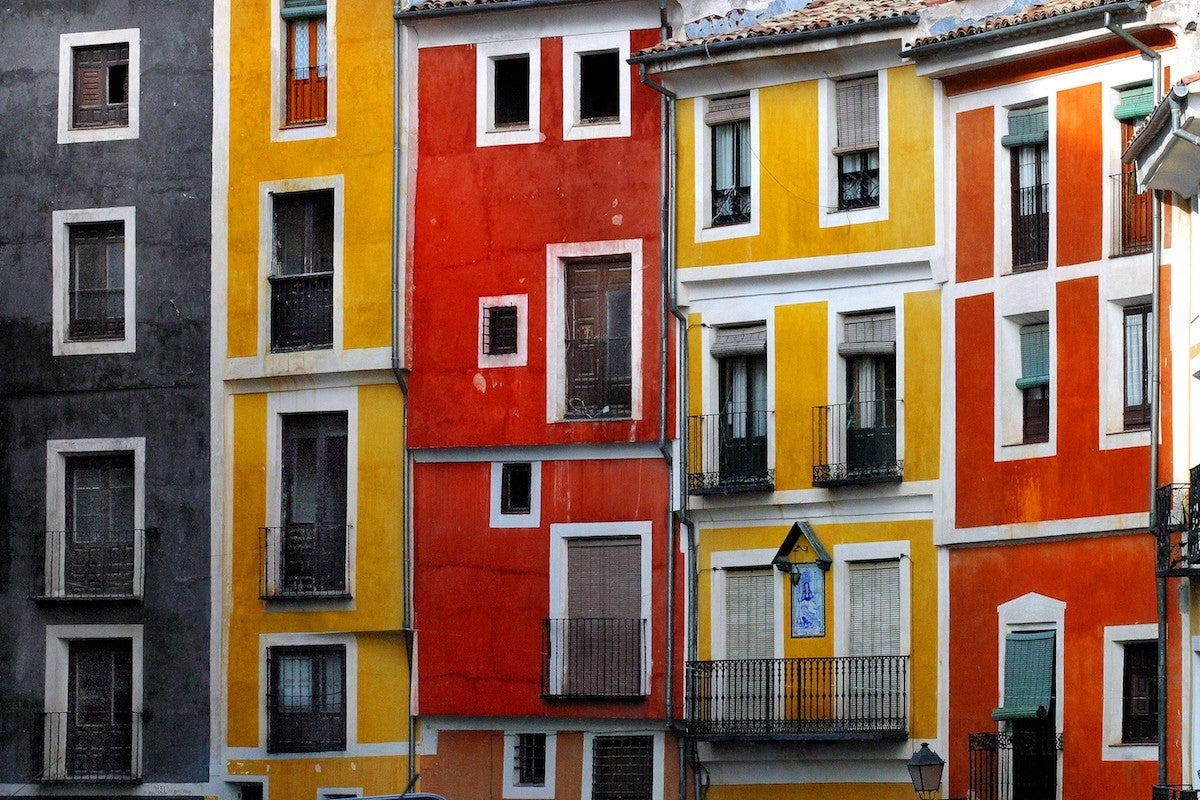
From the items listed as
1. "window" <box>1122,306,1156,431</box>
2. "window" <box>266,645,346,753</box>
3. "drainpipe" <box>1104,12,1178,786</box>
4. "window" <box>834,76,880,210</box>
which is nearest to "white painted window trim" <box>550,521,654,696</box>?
"window" <box>266,645,346,753</box>

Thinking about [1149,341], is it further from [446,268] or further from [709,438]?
[446,268]

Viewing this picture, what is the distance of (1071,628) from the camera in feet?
141

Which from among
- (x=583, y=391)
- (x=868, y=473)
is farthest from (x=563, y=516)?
(x=868, y=473)

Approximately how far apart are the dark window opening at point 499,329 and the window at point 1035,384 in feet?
29.1

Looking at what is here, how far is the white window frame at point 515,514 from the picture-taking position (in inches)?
1909

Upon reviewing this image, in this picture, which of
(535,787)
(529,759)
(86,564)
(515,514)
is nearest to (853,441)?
(515,514)

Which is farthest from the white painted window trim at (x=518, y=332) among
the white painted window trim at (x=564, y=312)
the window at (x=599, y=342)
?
the window at (x=599, y=342)

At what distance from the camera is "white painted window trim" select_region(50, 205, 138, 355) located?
2024 inches

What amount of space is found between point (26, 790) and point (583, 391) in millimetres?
11651

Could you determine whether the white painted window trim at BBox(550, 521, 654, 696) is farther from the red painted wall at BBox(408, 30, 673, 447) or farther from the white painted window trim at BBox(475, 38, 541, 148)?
the white painted window trim at BBox(475, 38, 541, 148)

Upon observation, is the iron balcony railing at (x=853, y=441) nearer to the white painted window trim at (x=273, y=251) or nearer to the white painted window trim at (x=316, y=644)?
the white painted window trim at (x=316, y=644)

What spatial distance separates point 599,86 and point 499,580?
8.16 meters

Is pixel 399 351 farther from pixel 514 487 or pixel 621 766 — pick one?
pixel 621 766

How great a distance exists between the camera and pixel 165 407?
167ft
